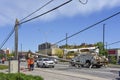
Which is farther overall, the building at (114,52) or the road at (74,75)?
the building at (114,52)

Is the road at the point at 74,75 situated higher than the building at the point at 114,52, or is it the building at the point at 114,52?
the building at the point at 114,52

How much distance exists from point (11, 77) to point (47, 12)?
3507 millimetres

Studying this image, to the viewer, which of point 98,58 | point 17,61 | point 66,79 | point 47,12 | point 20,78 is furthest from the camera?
point 98,58

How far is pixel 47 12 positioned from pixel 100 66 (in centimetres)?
3607

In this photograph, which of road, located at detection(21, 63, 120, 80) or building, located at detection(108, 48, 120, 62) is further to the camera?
building, located at detection(108, 48, 120, 62)

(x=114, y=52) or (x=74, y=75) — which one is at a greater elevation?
(x=114, y=52)

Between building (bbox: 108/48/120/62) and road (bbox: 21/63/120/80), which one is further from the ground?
building (bbox: 108/48/120/62)

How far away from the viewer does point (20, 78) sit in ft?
47.2

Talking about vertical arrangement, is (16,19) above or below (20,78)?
above

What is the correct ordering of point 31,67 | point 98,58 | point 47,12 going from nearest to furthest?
1. point 47,12
2. point 31,67
3. point 98,58

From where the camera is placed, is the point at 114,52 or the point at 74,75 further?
the point at 114,52

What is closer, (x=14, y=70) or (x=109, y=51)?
(x=14, y=70)

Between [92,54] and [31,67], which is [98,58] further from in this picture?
[31,67]

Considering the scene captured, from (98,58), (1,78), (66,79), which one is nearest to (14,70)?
(1,78)
